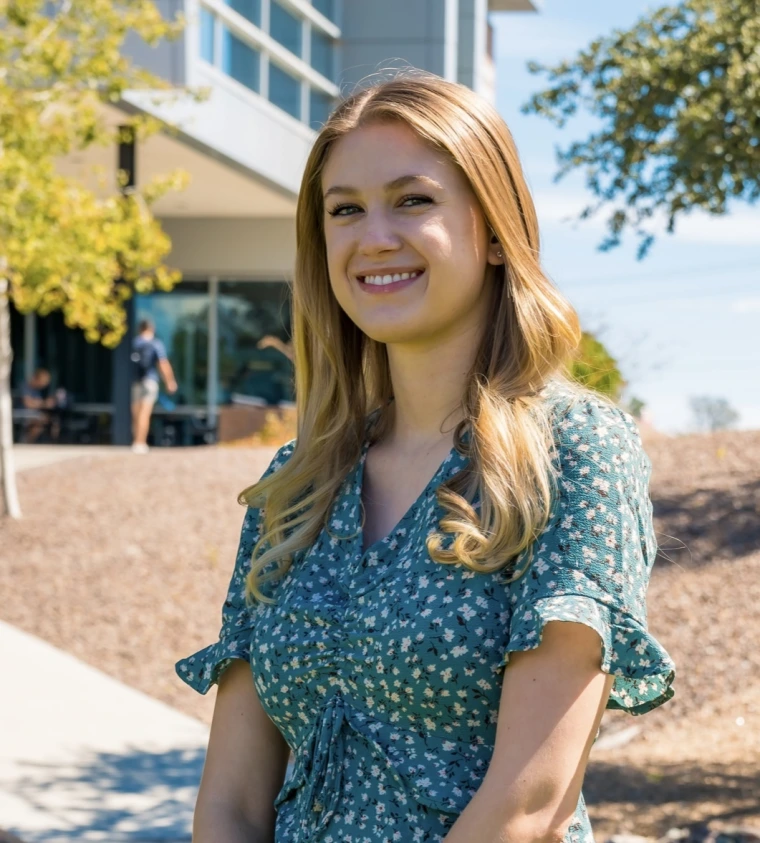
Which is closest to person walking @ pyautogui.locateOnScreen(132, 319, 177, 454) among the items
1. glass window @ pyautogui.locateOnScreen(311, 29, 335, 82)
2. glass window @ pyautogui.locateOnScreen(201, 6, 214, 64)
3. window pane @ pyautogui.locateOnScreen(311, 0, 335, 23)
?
glass window @ pyautogui.locateOnScreen(201, 6, 214, 64)

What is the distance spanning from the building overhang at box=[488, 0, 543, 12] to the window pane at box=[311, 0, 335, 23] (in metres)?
7.31

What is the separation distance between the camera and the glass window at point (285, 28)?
20688mm

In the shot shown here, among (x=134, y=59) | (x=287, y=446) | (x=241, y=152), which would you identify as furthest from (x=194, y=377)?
(x=287, y=446)

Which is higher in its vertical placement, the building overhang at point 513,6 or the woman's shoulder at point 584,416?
the building overhang at point 513,6

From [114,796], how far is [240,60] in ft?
49.3

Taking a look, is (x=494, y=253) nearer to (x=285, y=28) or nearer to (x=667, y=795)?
(x=667, y=795)

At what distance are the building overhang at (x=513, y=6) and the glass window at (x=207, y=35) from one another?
13143 millimetres

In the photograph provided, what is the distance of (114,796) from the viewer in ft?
20.3

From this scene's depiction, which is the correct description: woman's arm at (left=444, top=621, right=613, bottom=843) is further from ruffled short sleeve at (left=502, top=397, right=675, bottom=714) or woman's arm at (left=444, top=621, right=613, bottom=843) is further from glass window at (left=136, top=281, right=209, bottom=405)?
glass window at (left=136, top=281, right=209, bottom=405)

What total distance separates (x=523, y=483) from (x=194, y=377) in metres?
23.0

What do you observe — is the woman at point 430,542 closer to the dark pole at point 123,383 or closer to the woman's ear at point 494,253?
the woman's ear at point 494,253

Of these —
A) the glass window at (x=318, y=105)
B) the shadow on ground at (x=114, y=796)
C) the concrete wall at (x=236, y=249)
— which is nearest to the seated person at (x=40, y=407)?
the concrete wall at (x=236, y=249)

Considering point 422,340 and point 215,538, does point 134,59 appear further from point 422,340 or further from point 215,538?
point 422,340

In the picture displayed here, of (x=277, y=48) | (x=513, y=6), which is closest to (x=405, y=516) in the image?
(x=277, y=48)
